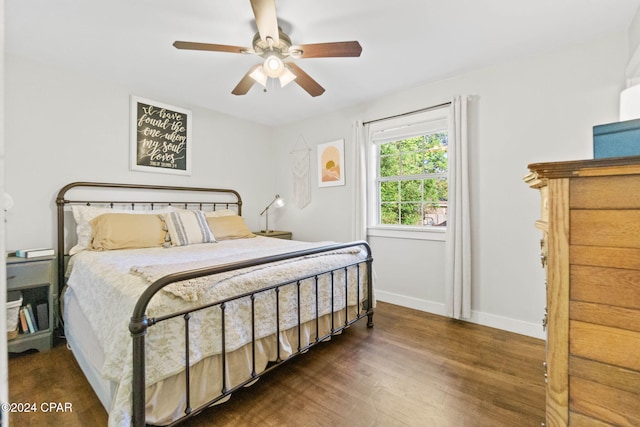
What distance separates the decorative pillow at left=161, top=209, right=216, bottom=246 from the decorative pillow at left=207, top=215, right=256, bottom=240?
0.40 ft

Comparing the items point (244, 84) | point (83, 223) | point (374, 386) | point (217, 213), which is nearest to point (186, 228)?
point (217, 213)

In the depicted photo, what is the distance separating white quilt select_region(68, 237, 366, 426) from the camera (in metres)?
1.23

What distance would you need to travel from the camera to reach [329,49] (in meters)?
1.80

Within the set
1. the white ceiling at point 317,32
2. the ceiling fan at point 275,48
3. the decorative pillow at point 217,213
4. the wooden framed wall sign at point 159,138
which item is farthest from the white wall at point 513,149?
the wooden framed wall sign at point 159,138

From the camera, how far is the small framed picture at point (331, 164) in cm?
354

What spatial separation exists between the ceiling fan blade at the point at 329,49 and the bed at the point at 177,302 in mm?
1274

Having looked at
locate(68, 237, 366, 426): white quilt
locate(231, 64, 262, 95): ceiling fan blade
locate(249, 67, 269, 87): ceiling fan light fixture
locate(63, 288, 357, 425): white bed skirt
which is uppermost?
locate(231, 64, 262, 95): ceiling fan blade

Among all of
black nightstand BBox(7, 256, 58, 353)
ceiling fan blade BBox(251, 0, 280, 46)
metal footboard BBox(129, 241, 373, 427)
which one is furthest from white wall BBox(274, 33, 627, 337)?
black nightstand BBox(7, 256, 58, 353)

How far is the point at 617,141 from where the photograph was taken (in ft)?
2.94

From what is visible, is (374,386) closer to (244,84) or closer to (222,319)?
(222,319)

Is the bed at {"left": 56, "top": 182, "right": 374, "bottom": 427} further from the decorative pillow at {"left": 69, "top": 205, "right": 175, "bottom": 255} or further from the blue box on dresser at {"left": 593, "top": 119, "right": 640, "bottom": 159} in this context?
the blue box on dresser at {"left": 593, "top": 119, "right": 640, "bottom": 159}

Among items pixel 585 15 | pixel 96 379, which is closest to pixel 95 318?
pixel 96 379

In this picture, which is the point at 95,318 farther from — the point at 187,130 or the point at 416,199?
the point at 416,199

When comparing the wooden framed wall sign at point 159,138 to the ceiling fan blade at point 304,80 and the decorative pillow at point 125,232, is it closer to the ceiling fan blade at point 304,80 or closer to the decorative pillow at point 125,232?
the decorative pillow at point 125,232
